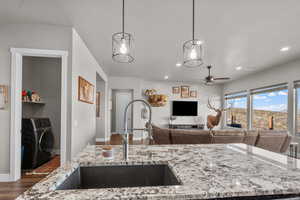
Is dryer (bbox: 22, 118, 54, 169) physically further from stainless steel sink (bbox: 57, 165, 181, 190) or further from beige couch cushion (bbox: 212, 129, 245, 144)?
beige couch cushion (bbox: 212, 129, 245, 144)

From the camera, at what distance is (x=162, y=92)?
7.27m

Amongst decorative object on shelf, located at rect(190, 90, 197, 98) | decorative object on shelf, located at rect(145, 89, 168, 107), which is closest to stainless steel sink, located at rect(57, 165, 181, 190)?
decorative object on shelf, located at rect(145, 89, 168, 107)

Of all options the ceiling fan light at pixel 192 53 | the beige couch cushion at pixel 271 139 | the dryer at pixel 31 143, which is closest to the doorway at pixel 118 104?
the dryer at pixel 31 143

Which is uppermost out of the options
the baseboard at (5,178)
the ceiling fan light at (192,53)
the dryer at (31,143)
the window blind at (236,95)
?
the ceiling fan light at (192,53)

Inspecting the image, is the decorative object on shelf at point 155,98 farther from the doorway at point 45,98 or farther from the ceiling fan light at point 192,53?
the ceiling fan light at point 192,53

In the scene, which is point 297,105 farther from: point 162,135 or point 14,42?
point 14,42

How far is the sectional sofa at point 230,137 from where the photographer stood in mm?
2828

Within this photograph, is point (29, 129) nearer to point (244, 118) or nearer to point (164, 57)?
point (164, 57)

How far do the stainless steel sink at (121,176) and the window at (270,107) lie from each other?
16.4ft

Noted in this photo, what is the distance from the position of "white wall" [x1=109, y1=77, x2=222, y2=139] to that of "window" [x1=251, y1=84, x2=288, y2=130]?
2.09 m

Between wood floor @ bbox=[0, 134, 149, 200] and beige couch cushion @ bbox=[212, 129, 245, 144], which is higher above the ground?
beige couch cushion @ bbox=[212, 129, 245, 144]

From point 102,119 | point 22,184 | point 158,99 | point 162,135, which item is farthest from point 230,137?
point 102,119

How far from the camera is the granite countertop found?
2.10ft

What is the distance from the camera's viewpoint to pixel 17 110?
2.53 m
